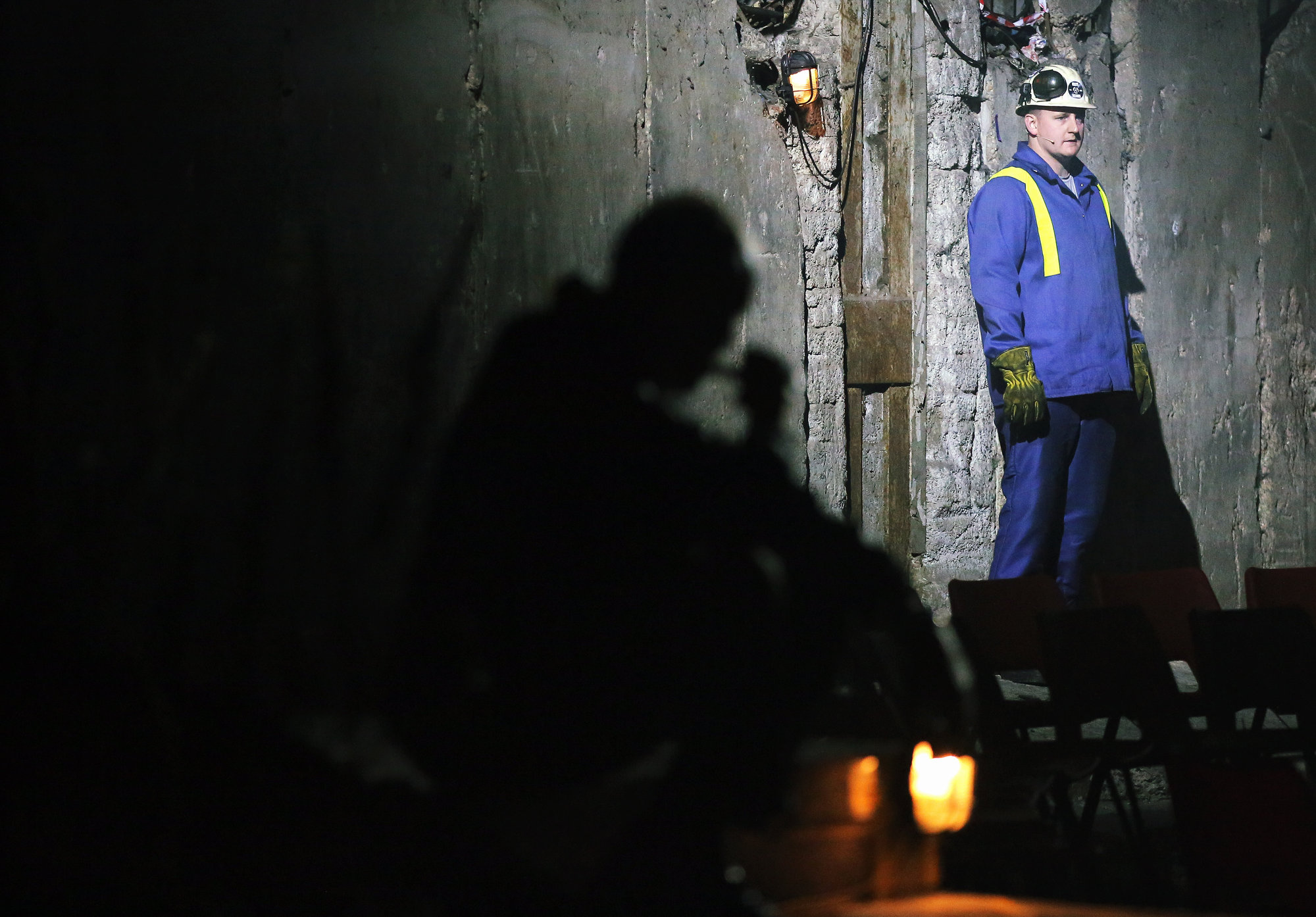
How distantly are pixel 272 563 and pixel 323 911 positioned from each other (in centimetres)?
84

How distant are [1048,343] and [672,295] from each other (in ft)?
11.3

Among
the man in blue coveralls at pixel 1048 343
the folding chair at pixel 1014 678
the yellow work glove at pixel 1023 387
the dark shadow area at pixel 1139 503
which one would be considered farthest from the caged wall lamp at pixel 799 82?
the folding chair at pixel 1014 678

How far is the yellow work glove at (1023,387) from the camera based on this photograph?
513 centimetres

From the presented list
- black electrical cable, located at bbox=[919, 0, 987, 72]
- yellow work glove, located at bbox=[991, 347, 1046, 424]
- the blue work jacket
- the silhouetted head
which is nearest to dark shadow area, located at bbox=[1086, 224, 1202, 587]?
the blue work jacket

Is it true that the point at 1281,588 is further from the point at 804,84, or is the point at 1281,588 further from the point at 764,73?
the point at 764,73

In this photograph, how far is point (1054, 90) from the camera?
212 inches

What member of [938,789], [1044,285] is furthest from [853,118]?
[938,789]

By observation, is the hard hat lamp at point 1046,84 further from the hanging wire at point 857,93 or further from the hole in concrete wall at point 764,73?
the hole in concrete wall at point 764,73

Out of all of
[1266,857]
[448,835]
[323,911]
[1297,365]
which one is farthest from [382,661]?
[1297,365]

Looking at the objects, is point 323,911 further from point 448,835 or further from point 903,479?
point 903,479

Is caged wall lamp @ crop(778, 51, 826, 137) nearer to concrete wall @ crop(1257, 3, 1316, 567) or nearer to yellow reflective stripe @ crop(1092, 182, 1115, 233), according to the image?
yellow reflective stripe @ crop(1092, 182, 1115, 233)

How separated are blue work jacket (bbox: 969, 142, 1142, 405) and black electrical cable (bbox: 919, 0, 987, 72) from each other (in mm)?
456

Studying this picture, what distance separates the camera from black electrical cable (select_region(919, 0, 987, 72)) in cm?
532

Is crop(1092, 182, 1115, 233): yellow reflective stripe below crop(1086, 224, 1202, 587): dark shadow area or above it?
above
